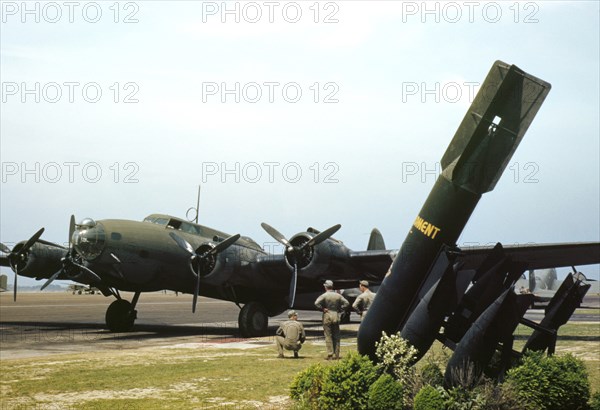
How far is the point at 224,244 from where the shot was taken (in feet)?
75.4

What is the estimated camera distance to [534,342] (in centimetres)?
1060

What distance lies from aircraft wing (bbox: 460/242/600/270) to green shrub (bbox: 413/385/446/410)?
33.9ft

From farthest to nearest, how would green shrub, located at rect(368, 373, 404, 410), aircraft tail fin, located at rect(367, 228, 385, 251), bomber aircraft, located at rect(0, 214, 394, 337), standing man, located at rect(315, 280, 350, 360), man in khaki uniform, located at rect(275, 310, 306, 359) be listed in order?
aircraft tail fin, located at rect(367, 228, 385, 251) → bomber aircraft, located at rect(0, 214, 394, 337) → man in khaki uniform, located at rect(275, 310, 306, 359) → standing man, located at rect(315, 280, 350, 360) → green shrub, located at rect(368, 373, 404, 410)

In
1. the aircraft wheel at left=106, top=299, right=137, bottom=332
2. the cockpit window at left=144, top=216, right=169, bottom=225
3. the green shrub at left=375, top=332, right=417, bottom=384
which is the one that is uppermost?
the cockpit window at left=144, top=216, right=169, bottom=225

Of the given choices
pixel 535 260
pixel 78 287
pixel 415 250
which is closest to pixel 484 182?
pixel 415 250

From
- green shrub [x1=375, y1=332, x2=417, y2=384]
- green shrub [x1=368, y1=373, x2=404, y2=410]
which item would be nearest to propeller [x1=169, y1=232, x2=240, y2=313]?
green shrub [x1=375, y1=332, x2=417, y2=384]

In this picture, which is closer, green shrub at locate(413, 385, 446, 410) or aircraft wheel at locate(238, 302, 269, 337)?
green shrub at locate(413, 385, 446, 410)

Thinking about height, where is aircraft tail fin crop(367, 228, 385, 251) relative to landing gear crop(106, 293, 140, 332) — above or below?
above

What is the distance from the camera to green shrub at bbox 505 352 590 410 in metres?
8.88

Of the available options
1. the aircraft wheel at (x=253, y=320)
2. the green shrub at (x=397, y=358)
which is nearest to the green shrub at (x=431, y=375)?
the green shrub at (x=397, y=358)

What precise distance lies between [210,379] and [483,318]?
6385 millimetres

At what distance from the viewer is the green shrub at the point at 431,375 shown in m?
9.27

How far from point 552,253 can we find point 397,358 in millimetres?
11740

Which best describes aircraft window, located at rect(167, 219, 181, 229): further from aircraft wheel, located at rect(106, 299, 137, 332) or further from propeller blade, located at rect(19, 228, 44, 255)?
propeller blade, located at rect(19, 228, 44, 255)
